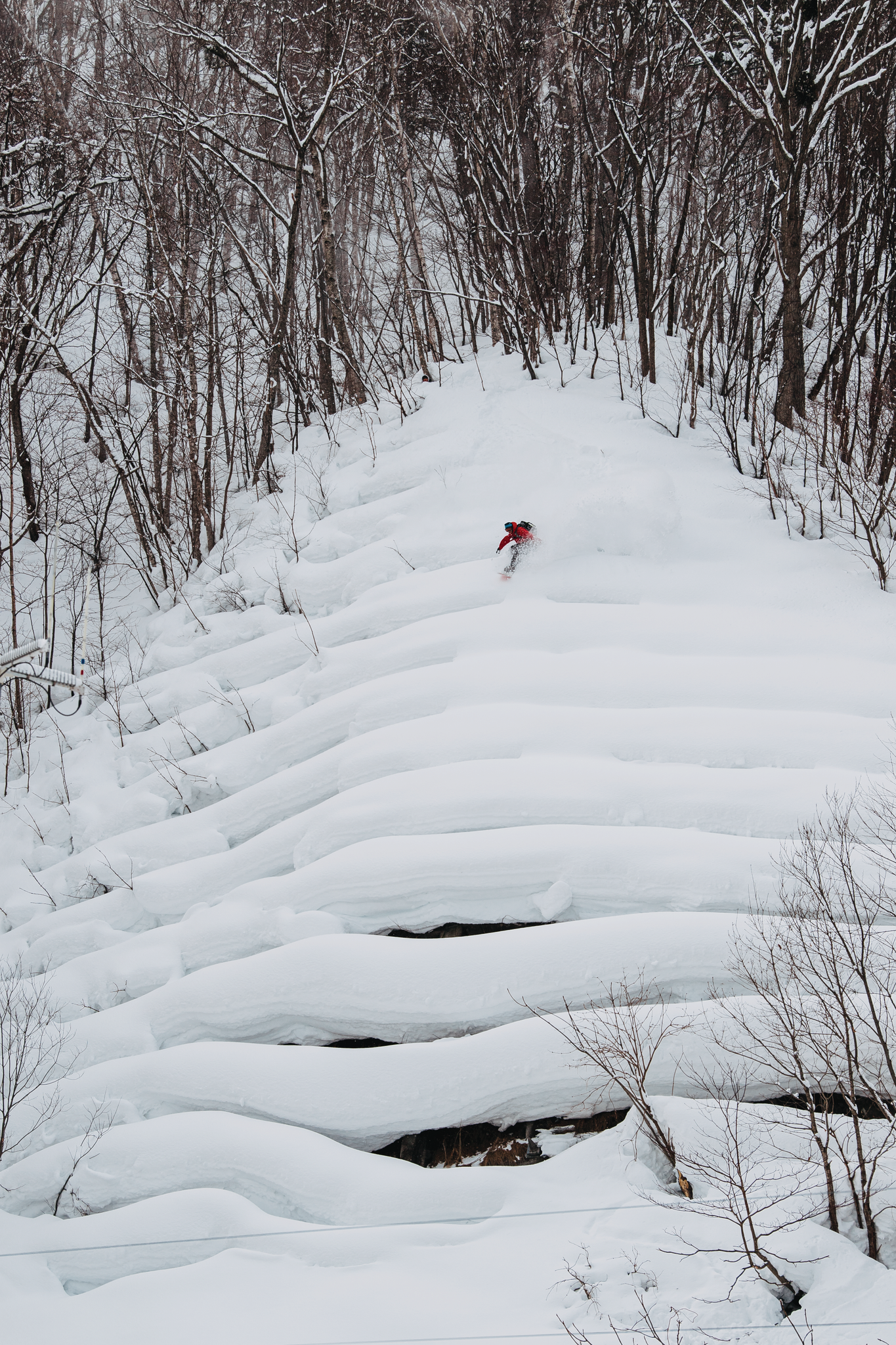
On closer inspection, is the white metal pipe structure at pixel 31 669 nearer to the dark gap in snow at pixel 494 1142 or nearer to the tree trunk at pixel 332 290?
the tree trunk at pixel 332 290

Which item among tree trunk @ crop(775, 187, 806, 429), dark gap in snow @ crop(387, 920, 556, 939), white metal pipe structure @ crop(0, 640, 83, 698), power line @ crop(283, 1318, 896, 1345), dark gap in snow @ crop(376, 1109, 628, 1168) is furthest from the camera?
tree trunk @ crop(775, 187, 806, 429)

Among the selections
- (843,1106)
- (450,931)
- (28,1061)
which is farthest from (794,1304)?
(28,1061)

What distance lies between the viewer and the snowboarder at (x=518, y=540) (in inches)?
353

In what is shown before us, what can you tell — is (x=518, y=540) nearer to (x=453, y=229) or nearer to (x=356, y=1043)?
(x=356, y=1043)

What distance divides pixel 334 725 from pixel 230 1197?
4413 millimetres

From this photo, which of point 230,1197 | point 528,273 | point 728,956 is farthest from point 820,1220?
point 528,273

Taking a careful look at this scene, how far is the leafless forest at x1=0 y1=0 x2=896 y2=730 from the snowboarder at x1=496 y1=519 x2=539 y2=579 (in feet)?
5.10

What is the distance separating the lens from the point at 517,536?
355 inches

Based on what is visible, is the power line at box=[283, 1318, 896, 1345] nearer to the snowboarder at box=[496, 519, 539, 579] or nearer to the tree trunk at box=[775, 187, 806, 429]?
the snowboarder at box=[496, 519, 539, 579]

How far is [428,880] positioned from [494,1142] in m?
1.93

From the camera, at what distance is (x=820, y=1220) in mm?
4477

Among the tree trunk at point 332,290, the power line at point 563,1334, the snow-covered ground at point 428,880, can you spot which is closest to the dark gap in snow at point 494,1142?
the snow-covered ground at point 428,880

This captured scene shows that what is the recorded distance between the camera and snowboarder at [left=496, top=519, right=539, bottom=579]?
8.98 metres

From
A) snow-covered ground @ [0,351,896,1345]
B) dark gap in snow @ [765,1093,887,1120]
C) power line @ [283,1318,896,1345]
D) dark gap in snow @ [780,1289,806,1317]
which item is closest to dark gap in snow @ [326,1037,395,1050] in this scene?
snow-covered ground @ [0,351,896,1345]
